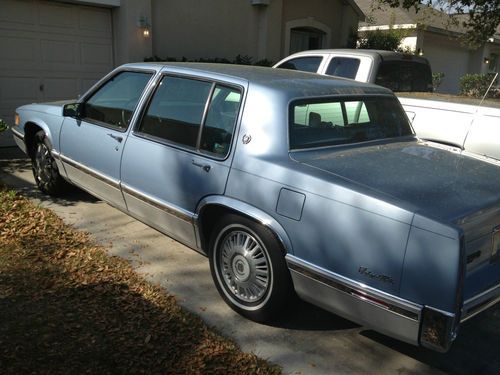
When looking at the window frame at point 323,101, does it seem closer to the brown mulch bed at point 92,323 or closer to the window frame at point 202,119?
the window frame at point 202,119

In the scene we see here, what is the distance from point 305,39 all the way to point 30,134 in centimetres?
1120

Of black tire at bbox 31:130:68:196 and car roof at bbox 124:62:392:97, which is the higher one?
car roof at bbox 124:62:392:97

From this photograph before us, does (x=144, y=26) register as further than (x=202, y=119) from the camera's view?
Yes

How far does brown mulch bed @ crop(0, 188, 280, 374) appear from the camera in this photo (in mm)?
2930

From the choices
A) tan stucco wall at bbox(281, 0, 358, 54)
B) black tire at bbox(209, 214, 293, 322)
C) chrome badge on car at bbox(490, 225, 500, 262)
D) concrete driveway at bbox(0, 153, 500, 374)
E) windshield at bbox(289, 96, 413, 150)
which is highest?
tan stucco wall at bbox(281, 0, 358, 54)

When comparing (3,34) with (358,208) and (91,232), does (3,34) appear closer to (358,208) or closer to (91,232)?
(91,232)

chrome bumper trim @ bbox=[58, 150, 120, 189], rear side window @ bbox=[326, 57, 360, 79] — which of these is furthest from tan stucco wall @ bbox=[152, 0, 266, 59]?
chrome bumper trim @ bbox=[58, 150, 120, 189]

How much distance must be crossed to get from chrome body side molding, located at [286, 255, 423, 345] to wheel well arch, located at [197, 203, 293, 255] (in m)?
0.13

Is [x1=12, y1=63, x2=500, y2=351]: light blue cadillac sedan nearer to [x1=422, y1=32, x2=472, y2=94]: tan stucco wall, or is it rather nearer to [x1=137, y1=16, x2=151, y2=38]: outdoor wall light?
[x1=137, y1=16, x2=151, y2=38]: outdoor wall light

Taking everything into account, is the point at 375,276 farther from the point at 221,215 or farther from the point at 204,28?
the point at 204,28

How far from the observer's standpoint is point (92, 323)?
329 cm

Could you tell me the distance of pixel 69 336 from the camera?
316 cm

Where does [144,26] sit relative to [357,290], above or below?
above

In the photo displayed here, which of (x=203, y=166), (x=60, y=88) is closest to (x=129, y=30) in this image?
(x=60, y=88)
